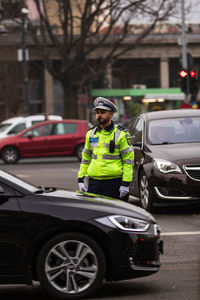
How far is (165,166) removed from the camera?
488 inches

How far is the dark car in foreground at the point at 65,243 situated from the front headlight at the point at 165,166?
5.50m

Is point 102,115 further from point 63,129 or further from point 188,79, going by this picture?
point 63,129

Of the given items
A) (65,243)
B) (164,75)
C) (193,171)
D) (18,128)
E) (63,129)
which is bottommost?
(18,128)

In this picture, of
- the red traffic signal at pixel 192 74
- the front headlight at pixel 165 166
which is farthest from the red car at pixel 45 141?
the front headlight at pixel 165 166

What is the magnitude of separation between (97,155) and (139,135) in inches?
189

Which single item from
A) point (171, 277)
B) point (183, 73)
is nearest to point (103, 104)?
point (171, 277)

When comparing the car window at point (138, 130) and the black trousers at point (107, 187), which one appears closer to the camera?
the black trousers at point (107, 187)

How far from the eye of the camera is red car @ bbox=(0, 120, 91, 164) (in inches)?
1163

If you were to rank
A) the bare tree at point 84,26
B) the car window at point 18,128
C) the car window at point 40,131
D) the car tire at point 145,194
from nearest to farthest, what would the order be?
the car tire at point 145,194, the car window at point 40,131, the car window at point 18,128, the bare tree at point 84,26

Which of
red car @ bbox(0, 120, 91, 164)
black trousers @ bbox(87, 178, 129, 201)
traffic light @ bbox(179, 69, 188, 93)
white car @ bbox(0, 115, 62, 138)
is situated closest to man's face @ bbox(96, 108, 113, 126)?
black trousers @ bbox(87, 178, 129, 201)

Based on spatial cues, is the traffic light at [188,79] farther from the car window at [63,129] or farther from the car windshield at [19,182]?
the car windshield at [19,182]

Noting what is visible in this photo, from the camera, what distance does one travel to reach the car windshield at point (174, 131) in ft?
43.1

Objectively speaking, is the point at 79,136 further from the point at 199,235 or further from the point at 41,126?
the point at 199,235

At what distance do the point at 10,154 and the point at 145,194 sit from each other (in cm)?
1706
